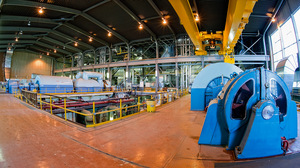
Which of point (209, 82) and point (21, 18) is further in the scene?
point (21, 18)

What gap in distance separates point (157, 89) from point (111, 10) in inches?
526

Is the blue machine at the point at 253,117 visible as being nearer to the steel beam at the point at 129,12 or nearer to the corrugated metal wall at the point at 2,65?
the steel beam at the point at 129,12

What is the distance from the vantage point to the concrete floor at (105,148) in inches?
96.5

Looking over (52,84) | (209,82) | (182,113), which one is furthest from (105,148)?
(52,84)

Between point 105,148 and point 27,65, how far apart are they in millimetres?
44994

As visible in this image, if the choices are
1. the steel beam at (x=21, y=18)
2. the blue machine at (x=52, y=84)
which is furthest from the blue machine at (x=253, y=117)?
the steel beam at (x=21, y=18)

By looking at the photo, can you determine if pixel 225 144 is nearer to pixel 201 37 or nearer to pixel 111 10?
pixel 201 37

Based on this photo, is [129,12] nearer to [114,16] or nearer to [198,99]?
[114,16]

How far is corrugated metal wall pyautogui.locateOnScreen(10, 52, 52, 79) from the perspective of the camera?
3216cm

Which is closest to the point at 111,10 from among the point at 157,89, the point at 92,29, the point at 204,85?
the point at 92,29

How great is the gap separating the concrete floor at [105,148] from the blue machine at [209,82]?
121 inches

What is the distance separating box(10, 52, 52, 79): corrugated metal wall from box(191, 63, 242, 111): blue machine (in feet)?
144

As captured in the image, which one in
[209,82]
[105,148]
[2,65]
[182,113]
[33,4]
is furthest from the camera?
[2,65]

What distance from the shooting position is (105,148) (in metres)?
3.03
